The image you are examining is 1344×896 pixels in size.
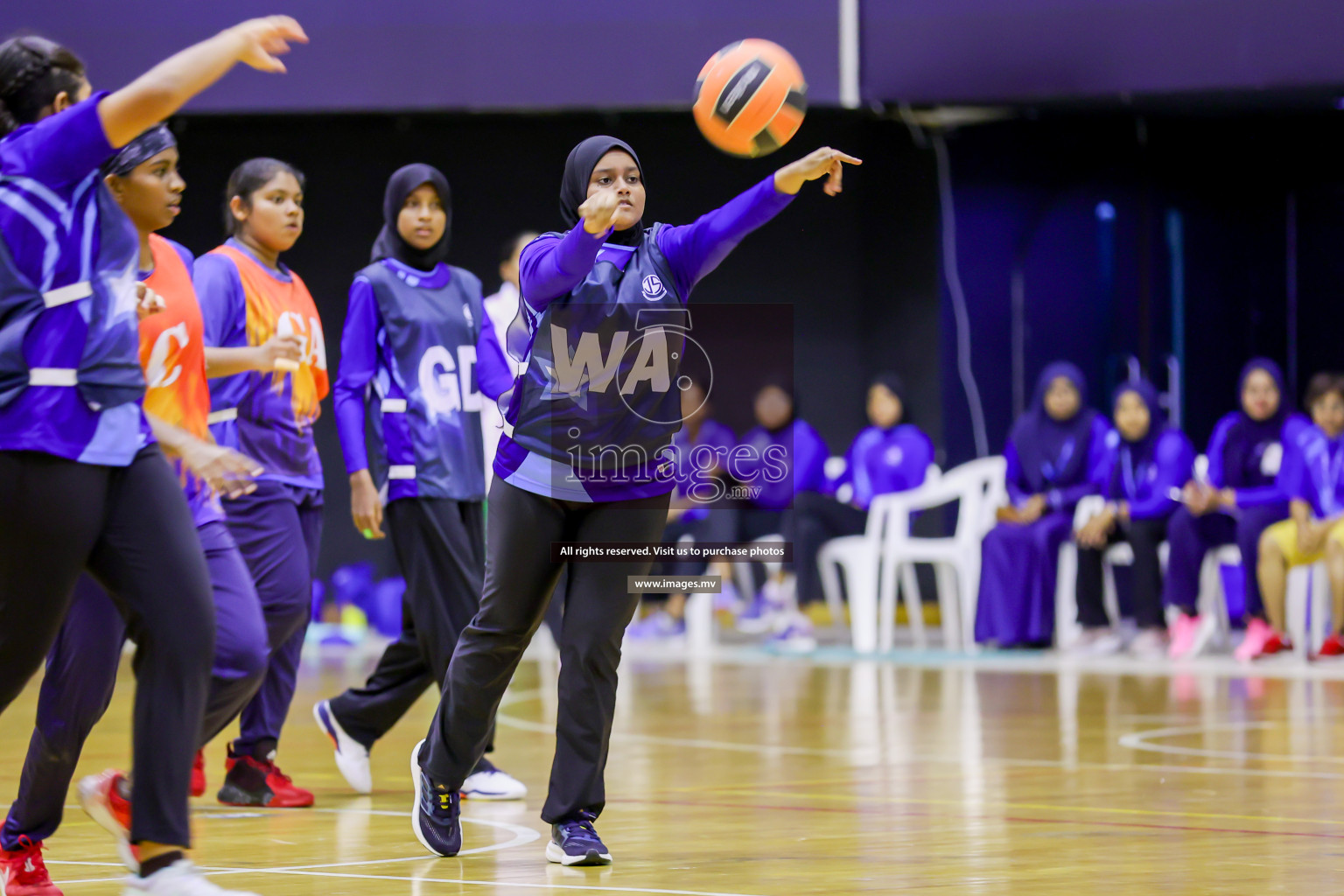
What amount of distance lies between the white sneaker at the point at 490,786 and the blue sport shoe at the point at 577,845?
1.18m

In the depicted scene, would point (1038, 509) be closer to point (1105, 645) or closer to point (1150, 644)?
point (1105, 645)

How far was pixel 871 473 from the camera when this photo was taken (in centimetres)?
1194

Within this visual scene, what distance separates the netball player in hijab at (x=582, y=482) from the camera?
157 inches

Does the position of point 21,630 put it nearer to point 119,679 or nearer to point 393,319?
point 393,319

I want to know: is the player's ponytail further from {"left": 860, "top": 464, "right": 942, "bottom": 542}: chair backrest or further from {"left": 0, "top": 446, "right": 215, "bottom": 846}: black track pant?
{"left": 860, "top": 464, "right": 942, "bottom": 542}: chair backrest

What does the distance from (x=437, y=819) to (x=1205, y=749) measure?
3321 mm

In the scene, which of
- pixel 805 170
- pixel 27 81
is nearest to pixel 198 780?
pixel 27 81

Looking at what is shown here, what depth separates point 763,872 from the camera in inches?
152

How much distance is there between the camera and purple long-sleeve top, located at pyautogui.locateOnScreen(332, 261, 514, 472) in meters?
5.26

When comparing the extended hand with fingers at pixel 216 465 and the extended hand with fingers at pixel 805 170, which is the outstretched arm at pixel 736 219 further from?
the extended hand with fingers at pixel 216 465

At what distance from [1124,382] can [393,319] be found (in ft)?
29.2

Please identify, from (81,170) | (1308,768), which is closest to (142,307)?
(81,170)

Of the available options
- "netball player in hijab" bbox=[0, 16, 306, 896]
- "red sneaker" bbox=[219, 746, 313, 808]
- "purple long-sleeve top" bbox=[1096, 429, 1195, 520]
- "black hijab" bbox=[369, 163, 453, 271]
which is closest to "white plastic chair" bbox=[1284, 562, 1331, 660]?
"purple long-sleeve top" bbox=[1096, 429, 1195, 520]

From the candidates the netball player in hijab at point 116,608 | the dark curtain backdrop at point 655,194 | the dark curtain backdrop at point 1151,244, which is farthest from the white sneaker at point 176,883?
the dark curtain backdrop at point 1151,244
